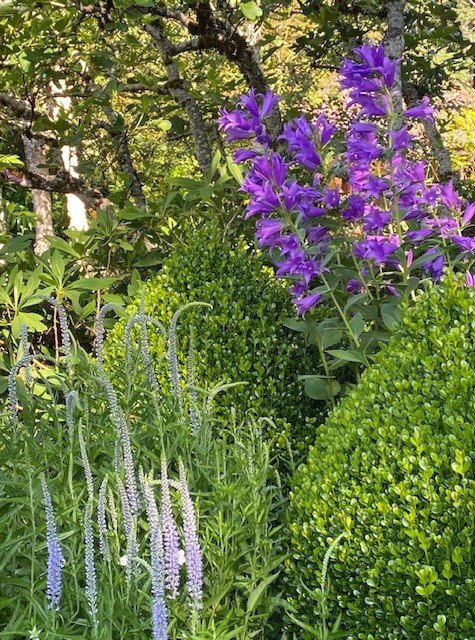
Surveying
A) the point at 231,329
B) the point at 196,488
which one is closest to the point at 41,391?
the point at 231,329

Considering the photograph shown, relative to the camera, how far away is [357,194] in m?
2.21

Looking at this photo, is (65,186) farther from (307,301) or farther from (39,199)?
(307,301)

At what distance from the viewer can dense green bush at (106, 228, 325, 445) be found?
227 cm

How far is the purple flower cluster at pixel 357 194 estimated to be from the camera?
2.01 meters

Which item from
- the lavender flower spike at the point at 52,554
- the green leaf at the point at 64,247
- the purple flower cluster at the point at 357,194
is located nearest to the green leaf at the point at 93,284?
the green leaf at the point at 64,247

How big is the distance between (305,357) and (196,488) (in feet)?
2.62

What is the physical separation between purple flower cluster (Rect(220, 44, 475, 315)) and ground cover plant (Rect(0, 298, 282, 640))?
58 centimetres

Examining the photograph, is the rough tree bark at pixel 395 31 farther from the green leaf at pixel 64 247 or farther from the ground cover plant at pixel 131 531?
the ground cover plant at pixel 131 531

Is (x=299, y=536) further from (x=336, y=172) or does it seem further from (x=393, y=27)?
(x=393, y=27)

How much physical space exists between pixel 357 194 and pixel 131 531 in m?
1.36

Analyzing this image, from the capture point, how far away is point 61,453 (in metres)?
1.64

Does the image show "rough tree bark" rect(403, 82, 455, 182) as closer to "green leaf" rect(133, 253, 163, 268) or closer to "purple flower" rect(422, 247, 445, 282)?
"green leaf" rect(133, 253, 163, 268)

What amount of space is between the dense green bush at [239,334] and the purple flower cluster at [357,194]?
22 cm

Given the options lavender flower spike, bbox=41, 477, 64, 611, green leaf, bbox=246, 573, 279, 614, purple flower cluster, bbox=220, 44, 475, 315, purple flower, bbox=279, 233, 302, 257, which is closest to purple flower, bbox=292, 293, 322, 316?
purple flower cluster, bbox=220, 44, 475, 315
